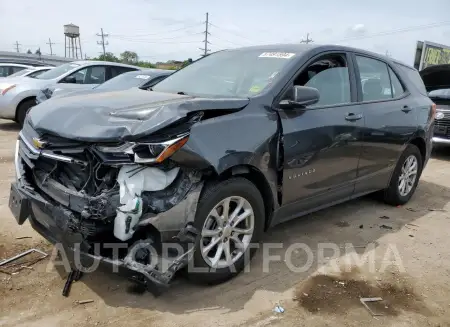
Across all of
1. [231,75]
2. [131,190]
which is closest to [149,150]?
[131,190]

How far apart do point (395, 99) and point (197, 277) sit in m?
3.14

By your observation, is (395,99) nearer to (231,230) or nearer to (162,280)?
(231,230)

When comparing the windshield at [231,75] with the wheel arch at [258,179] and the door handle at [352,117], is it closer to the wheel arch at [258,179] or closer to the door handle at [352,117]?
the wheel arch at [258,179]

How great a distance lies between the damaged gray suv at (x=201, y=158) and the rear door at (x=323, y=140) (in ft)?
0.04

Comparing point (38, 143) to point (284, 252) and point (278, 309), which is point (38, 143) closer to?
point (278, 309)

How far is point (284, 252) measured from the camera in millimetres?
3645

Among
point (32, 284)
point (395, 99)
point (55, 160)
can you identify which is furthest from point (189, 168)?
point (395, 99)

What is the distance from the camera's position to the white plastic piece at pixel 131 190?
8.02ft

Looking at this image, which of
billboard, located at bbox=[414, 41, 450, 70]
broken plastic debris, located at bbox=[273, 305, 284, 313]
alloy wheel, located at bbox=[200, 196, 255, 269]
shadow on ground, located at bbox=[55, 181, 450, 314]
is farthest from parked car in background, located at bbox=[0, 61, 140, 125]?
billboard, located at bbox=[414, 41, 450, 70]

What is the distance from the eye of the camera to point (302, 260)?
353 centimetres

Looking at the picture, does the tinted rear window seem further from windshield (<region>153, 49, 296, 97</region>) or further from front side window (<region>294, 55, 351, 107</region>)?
windshield (<region>153, 49, 296, 97</region>)

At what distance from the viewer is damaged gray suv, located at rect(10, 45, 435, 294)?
8.15 ft

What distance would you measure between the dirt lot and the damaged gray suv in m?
0.25

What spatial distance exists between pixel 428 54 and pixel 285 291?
72.7 ft
